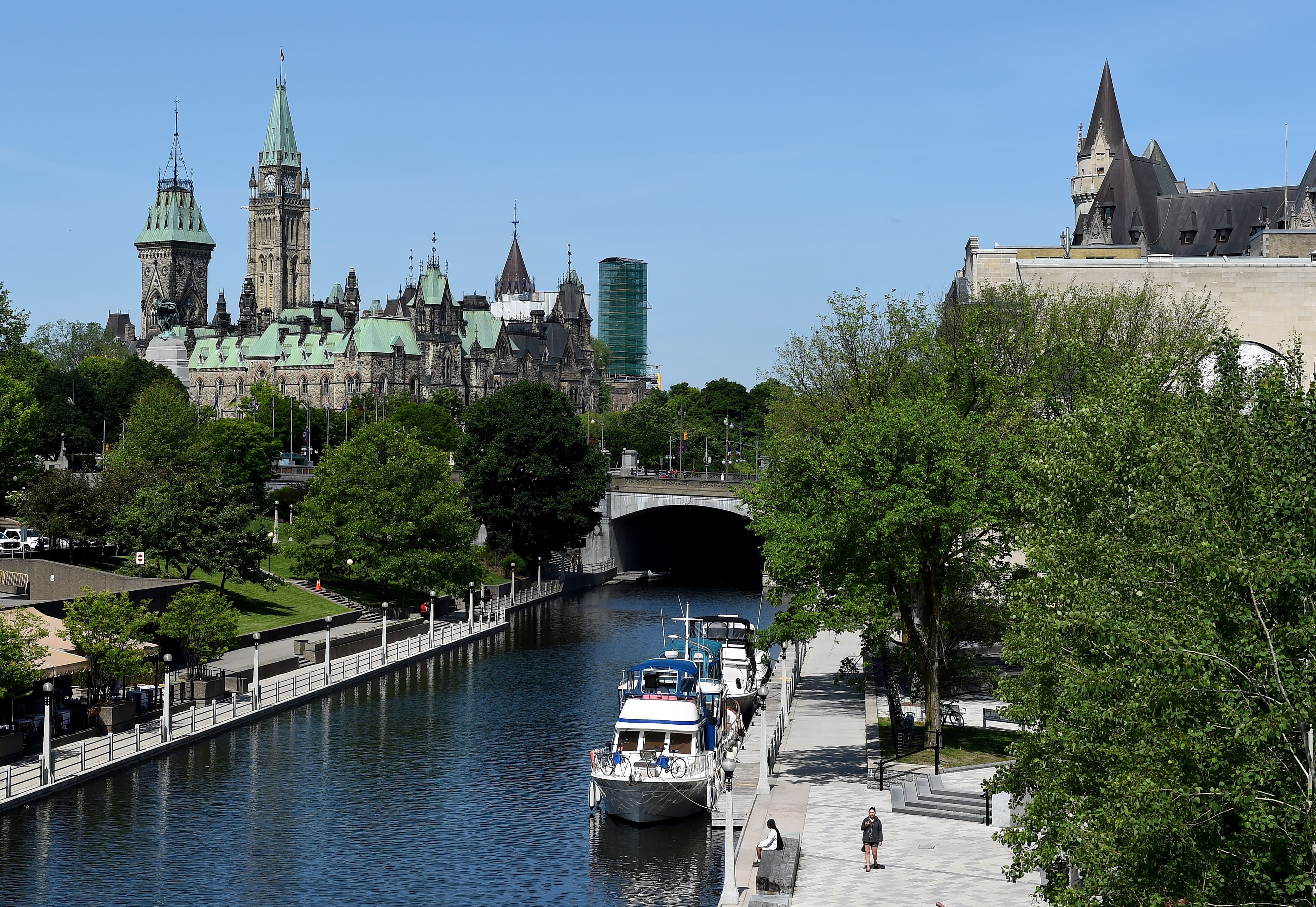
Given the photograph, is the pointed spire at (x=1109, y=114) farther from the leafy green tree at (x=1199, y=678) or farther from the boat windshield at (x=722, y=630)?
the leafy green tree at (x=1199, y=678)

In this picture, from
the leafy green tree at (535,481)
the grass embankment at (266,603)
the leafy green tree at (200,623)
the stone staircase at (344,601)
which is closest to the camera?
the leafy green tree at (200,623)

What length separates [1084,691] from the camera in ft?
68.2

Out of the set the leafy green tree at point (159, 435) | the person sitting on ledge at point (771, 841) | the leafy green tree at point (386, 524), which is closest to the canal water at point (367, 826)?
the person sitting on ledge at point (771, 841)

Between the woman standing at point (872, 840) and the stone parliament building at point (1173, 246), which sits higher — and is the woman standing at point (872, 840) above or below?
below

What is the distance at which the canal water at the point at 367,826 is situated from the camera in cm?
3412

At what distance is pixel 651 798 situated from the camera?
4016cm

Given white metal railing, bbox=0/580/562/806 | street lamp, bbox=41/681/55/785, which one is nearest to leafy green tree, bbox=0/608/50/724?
street lamp, bbox=41/681/55/785

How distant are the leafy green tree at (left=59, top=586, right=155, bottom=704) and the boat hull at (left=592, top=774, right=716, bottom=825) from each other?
15.8 m

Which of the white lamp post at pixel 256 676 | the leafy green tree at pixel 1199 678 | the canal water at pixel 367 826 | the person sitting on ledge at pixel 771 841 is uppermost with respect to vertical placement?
the leafy green tree at pixel 1199 678

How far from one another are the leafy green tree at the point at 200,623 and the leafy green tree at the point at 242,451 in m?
41.2

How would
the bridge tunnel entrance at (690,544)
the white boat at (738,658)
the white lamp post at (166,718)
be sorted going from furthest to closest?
the bridge tunnel entrance at (690,544) → the white boat at (738,658) → the white lamp post at (166,718)

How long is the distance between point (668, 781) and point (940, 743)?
7.32 m

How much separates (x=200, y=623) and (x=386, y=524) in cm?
2715

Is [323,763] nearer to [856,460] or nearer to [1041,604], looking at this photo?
[856,460]
